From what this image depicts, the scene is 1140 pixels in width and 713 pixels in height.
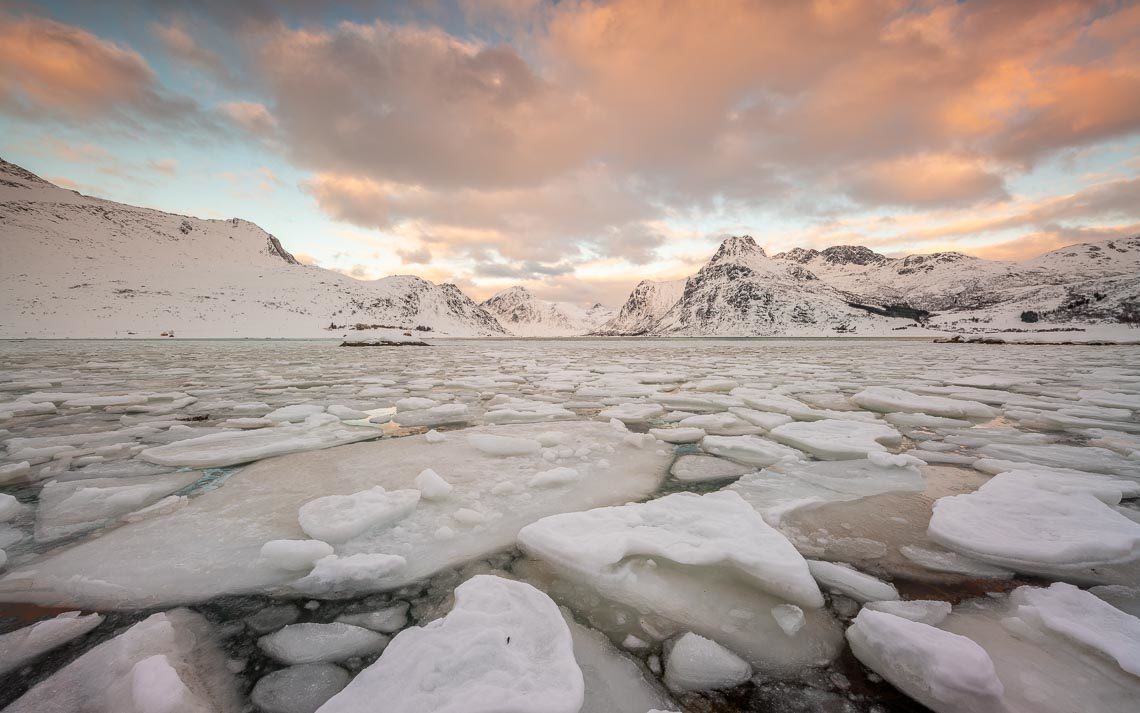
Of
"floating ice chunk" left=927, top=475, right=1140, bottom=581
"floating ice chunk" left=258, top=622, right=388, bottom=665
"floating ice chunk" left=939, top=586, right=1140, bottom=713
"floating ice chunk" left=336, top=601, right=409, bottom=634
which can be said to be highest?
"floating ice chunk" left=927, top=475, right=1140, bottom=581

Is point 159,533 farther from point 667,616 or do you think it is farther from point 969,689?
point 969,689

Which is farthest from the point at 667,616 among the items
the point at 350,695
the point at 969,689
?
the point at 350,695

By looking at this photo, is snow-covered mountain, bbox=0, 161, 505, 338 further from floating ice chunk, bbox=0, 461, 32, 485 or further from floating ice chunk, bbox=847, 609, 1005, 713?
floating ice chunk, bbox=847, 609, 1005, 713

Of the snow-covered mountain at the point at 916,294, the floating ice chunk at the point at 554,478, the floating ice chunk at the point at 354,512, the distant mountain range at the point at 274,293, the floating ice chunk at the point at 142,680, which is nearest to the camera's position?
the floating ice chunk at the point at 142,680

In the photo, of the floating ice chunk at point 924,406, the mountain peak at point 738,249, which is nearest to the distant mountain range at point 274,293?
the mountain peak at point 738,249

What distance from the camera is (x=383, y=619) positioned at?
1321 mm

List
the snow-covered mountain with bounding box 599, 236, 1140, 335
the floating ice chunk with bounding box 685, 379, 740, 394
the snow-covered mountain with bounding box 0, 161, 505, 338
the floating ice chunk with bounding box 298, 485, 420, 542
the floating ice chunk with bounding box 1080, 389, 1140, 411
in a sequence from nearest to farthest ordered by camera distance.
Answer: the floating ice chunk with bounding box 298, 485, 420, 542 → the floating ice chunk with bounding box 1080, 389, 1140, 411 → the floating ice chunk with bounding box 685, 379, 740, 394 → the snow-covered mountain with bounding box 0, 161, 505, 338 → the snow-covered mountain with bounding box 599, 236, 1140, 335

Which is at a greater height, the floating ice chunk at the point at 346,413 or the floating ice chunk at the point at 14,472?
the floating ice chunk at the point at 14,472

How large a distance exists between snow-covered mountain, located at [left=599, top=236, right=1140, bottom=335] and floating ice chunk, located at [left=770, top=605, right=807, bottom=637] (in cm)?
8353

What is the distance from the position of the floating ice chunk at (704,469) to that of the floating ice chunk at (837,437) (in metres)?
0.68

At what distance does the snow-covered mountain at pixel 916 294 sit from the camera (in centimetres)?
6675

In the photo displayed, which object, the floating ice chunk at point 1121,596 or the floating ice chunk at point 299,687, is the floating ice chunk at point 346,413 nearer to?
the floating ice chunk at point 299,687

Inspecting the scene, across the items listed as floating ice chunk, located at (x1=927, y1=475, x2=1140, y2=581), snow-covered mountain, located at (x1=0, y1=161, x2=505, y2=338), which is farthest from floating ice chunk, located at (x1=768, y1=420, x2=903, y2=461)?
snow-covered mountain, located at (x1=0, y1=161, x2=505, y2=338)

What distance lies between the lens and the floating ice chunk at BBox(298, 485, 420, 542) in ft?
5.90
